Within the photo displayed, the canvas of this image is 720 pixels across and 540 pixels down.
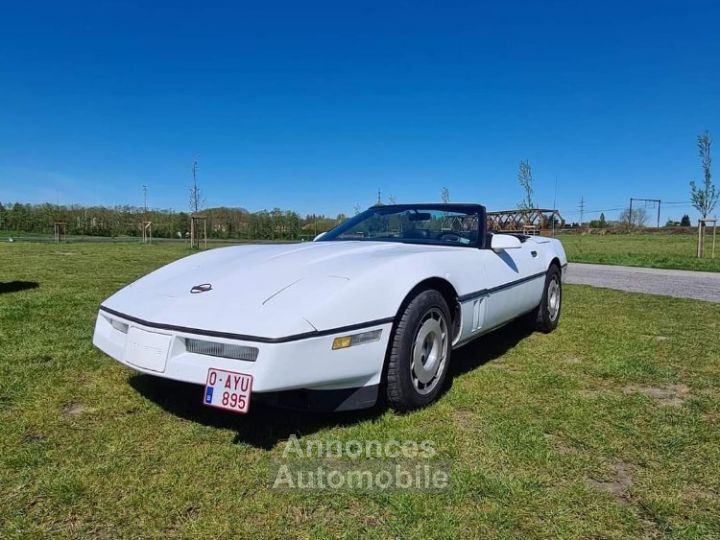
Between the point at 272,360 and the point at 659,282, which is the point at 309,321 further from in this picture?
the point at 659,282

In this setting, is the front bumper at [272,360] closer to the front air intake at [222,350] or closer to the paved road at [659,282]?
the front air intake at [222,350]

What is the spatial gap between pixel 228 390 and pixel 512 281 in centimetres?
248

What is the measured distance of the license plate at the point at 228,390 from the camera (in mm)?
2004

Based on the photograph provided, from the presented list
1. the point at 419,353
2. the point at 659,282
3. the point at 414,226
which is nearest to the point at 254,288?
the point at 419,353

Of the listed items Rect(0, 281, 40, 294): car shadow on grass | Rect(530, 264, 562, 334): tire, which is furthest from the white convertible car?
Rect(0, 281, 40, 294): car shadow on grass

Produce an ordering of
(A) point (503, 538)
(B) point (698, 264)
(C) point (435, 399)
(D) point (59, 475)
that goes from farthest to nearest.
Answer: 1. (B) point (698, 264)
2. (C) point (435, 399)
3. (D) point (59, 475)
4. (A) point (503, 538)

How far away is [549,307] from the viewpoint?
15.8 feet

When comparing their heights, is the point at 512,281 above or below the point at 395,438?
above

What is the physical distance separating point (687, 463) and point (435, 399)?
4.10 feet

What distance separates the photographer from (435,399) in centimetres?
289

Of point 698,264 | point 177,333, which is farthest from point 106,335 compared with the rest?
point 698,264

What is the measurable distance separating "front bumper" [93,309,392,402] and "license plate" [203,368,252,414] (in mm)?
24

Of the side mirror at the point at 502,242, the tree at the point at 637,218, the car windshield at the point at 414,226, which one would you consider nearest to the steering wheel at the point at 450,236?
the car windshield at the point at 414,226

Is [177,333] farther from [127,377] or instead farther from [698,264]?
[698,264]
